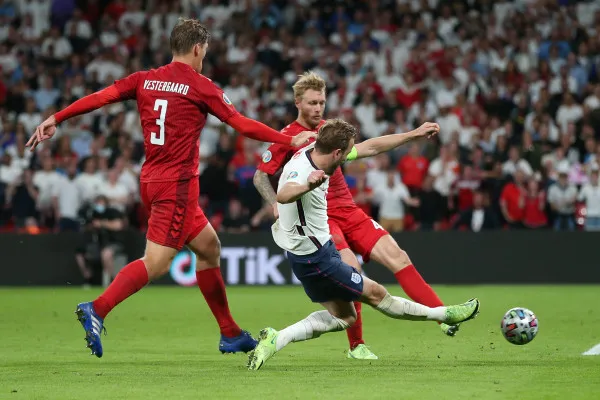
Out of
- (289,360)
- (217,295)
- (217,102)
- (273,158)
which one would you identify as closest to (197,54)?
(217,102)

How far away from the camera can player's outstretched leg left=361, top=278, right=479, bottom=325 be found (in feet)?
28.2

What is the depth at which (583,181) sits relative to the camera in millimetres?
20141

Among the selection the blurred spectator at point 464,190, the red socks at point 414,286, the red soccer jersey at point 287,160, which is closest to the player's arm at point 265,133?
the red soccer jersey at point 287,160

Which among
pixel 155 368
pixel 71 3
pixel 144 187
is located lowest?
pixel 155 368

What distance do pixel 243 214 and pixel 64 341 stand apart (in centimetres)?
892

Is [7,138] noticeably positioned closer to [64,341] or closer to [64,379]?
[64,341]

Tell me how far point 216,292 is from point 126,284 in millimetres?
1019

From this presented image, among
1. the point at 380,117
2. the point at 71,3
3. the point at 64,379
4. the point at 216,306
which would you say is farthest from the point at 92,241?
the point at 64,379

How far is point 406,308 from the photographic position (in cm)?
877

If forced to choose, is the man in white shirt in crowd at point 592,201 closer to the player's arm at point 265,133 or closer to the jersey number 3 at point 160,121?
the player's arm at point 265,133

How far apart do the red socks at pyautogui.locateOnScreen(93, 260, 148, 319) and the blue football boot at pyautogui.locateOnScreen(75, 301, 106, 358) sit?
0.13 meters

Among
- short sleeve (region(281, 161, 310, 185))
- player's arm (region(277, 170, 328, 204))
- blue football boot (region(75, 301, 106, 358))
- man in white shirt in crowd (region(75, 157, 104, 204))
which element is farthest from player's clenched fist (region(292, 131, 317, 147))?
man in white shirt in crowd (region(75, 157, 104, 204))

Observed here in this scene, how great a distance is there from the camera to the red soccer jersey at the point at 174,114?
8.84 metres

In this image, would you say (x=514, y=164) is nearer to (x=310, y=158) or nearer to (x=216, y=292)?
(x=216, y=292)
